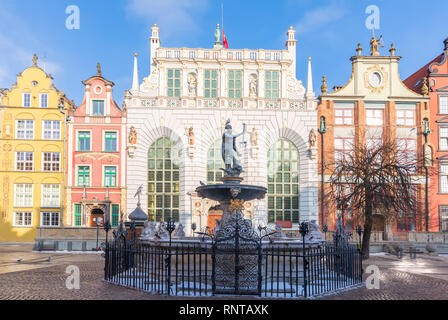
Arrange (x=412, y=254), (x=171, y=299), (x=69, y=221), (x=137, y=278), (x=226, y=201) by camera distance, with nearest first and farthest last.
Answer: (x=171, y=299) → (x=137, y=278) → (x=226, y=201) → (x=412, y=254) → (x=69, y=221)

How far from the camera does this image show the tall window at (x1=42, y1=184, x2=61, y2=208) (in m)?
37.9

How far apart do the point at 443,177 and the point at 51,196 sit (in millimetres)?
34466

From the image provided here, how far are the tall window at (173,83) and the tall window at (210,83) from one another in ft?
8.14

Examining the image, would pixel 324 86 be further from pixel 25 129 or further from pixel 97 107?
pixel 25 129

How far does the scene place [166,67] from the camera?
38.6 metres

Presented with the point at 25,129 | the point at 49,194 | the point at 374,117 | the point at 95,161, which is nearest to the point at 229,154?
the point at 95,161

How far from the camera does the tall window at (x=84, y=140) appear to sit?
38.0 metres

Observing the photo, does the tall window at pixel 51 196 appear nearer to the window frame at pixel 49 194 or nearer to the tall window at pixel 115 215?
the window frame at pixel 49 194

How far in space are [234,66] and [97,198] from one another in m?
16.6

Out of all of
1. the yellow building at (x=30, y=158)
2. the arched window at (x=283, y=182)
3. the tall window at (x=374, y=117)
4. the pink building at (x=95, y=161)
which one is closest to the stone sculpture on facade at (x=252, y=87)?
the arched window at (x=283, y=182)

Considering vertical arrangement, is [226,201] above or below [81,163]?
below

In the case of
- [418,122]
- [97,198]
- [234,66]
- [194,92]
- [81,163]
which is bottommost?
[97,198]
